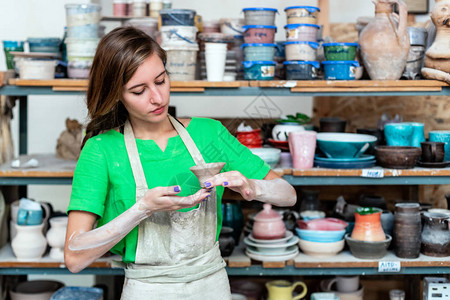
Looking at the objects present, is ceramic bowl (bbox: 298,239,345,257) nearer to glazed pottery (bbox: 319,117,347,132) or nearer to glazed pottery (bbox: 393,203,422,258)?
glazed pottery (bbox: 393,203,422,258)

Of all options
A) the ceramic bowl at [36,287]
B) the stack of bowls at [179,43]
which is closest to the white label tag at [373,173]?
the stack of bowls at [179,43]

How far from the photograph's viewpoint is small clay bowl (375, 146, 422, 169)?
9.57 feet

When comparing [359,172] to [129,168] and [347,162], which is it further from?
[129,168]

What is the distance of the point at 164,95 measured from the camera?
1.85m

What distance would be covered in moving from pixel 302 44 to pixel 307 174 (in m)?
0.65

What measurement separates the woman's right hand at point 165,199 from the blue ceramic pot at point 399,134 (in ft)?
5.36

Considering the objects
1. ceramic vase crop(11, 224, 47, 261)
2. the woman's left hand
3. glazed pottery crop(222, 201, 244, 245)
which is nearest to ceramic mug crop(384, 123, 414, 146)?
glazed pottery crop(222, 201, 244, 245)

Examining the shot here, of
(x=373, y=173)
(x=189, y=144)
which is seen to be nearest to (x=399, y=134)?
(x=373, y=173)

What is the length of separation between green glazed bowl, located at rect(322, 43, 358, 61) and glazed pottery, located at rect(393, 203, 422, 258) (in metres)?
0.79

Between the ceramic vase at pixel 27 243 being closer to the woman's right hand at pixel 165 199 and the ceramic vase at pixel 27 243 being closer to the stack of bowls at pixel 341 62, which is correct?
the woman's right hand at pixel 165 199

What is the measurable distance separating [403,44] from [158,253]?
67.6 inches

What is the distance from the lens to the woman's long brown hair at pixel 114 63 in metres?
1.80

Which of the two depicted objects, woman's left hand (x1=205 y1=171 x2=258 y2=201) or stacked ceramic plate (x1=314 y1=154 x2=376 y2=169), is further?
stacked ceramic plate (x1=314 y1=154 x2=376 y2=169)

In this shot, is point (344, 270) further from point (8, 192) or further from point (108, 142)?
point (8, 192)
